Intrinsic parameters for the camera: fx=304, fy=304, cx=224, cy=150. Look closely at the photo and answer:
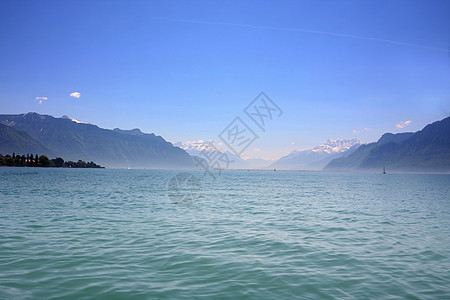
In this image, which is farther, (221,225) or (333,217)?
(333,217)

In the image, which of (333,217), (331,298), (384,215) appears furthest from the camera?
(384,215)

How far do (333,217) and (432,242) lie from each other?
8605mm

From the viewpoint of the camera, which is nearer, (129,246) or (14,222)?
(129,246)

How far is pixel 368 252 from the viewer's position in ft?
46.7

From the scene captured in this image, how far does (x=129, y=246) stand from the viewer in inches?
567

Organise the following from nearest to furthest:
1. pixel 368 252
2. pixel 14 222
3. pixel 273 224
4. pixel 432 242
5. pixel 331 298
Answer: pixel 331 298 < pixel 368 252 < pixel 432 242 < pixel 14 222 < pixel 273 224

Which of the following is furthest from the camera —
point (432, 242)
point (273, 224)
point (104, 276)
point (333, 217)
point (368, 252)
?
point (333, 217)

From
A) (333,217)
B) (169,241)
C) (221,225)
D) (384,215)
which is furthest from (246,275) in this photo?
(384,215)

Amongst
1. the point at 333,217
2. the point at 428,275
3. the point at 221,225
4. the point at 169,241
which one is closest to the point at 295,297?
the point at 428,275

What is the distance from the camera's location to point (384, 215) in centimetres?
2698

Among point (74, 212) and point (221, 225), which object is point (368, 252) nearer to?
point (221, 225)

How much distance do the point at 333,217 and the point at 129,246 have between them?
17.1m

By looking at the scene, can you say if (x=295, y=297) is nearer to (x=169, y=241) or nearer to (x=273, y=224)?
(x=169, y=241)

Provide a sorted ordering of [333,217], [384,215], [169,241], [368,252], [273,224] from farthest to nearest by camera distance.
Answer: [384,215], [333,217], [273,224], [169,241], [368,252]
